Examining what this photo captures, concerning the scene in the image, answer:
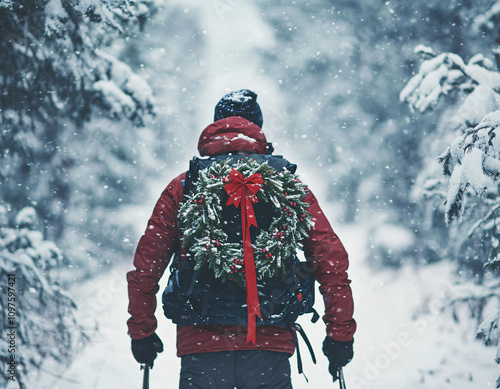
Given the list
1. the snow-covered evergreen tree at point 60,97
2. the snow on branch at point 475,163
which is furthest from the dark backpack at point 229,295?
the snow-covered evergreen tree at point 60,97

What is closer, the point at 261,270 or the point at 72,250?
the point at 261,270

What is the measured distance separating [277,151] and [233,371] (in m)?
7.72

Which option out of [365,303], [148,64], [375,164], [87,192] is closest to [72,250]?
[87,192]

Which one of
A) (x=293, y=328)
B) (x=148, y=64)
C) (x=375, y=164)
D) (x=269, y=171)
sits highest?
(x=148, y=64)

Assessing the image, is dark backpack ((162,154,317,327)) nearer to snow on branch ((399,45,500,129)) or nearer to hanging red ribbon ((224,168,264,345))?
hanging red ribbon ((224,168,264,345))

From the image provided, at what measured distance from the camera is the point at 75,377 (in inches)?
241

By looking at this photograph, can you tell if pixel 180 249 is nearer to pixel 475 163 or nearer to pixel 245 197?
pixel 245 197

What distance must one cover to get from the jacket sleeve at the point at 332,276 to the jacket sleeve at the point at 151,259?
0.69 m

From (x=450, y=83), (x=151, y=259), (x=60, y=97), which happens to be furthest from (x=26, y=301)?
(x=450, y=83)

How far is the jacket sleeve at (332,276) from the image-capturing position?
251 centimetres

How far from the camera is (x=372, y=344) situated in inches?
277

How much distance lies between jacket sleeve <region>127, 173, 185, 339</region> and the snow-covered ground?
3105 mm

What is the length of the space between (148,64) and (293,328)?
723cm

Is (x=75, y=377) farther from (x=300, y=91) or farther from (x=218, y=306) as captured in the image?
(x=300, y=91)
